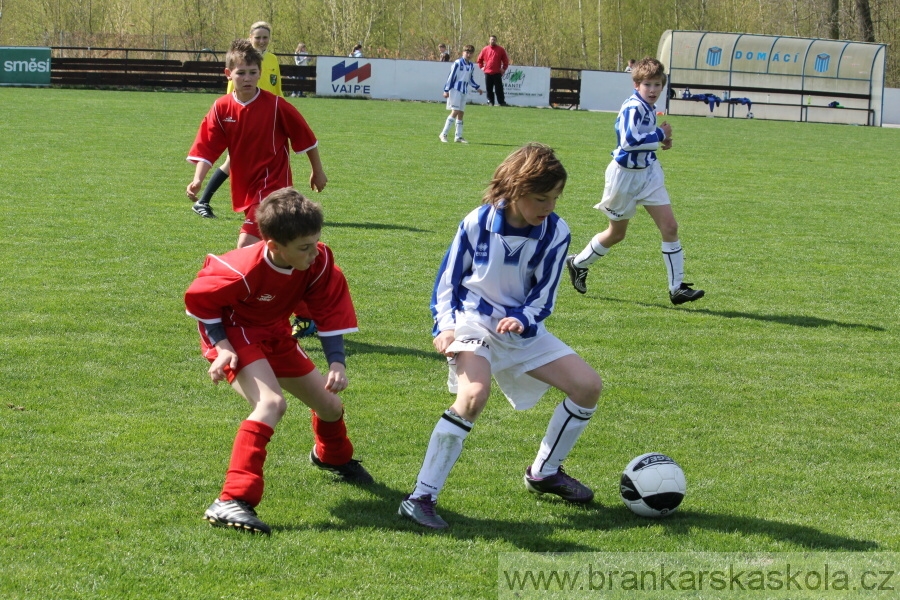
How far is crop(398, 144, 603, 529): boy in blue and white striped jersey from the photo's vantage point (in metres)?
3.94

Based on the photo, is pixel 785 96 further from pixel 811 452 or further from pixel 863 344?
pixel 811 452

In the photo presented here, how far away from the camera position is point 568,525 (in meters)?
4.00

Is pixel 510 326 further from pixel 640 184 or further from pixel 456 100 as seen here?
pixel 456 100

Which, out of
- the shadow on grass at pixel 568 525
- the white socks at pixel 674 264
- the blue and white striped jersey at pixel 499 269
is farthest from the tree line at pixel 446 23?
the shadow on grass at pixel 568 525

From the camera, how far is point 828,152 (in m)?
20.6

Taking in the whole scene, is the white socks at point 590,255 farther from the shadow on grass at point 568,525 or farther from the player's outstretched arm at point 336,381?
the player's outstretched arm at point 336,381

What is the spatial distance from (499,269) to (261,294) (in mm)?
972

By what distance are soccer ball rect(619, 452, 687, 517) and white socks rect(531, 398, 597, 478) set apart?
0.90ft

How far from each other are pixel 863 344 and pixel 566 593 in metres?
4.31

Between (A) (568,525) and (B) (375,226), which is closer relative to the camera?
(A) (568,525)

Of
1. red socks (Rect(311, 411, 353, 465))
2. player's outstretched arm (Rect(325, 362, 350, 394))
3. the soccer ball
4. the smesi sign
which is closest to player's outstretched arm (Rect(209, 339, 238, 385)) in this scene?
player's outstretched arm (Rect(325, 362, 350, 394))

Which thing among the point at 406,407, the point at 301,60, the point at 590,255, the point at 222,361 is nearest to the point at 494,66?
the point at 301,60

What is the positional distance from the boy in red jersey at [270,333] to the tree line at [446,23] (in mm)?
40967

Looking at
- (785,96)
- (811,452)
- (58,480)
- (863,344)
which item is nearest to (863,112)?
(785,96)
